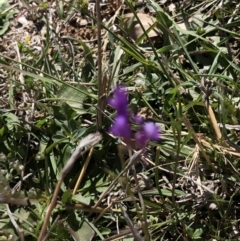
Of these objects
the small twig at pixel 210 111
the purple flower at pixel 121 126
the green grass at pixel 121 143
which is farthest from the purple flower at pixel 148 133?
the small twig at pixel 210 111

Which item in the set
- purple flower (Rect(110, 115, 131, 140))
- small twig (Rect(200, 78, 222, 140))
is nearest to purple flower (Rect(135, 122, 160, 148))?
purple flower (Rect(110, 115, 131, 140))

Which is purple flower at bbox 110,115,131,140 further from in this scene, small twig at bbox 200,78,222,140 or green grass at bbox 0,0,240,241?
small twig at bbox 200,78,222,140

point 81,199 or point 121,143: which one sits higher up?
point 121,143

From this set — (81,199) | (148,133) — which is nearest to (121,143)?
(81,199)

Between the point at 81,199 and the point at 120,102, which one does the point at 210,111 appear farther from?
the point at 120,102

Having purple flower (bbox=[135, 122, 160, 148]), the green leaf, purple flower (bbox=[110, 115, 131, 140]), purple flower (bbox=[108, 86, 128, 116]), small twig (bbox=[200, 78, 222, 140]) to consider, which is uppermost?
purple flower (bbox=[108, 86, 128, 116])

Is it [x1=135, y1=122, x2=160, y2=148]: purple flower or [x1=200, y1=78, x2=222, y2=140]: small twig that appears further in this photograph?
[x1=200, y1=78, x2=222, y2=140]: small twig

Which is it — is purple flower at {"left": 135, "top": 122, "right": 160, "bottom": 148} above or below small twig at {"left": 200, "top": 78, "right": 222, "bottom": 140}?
above

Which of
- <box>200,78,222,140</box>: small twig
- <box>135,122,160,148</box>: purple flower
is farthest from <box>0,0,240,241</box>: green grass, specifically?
<box>135,122,160,148</box>: purple flower
